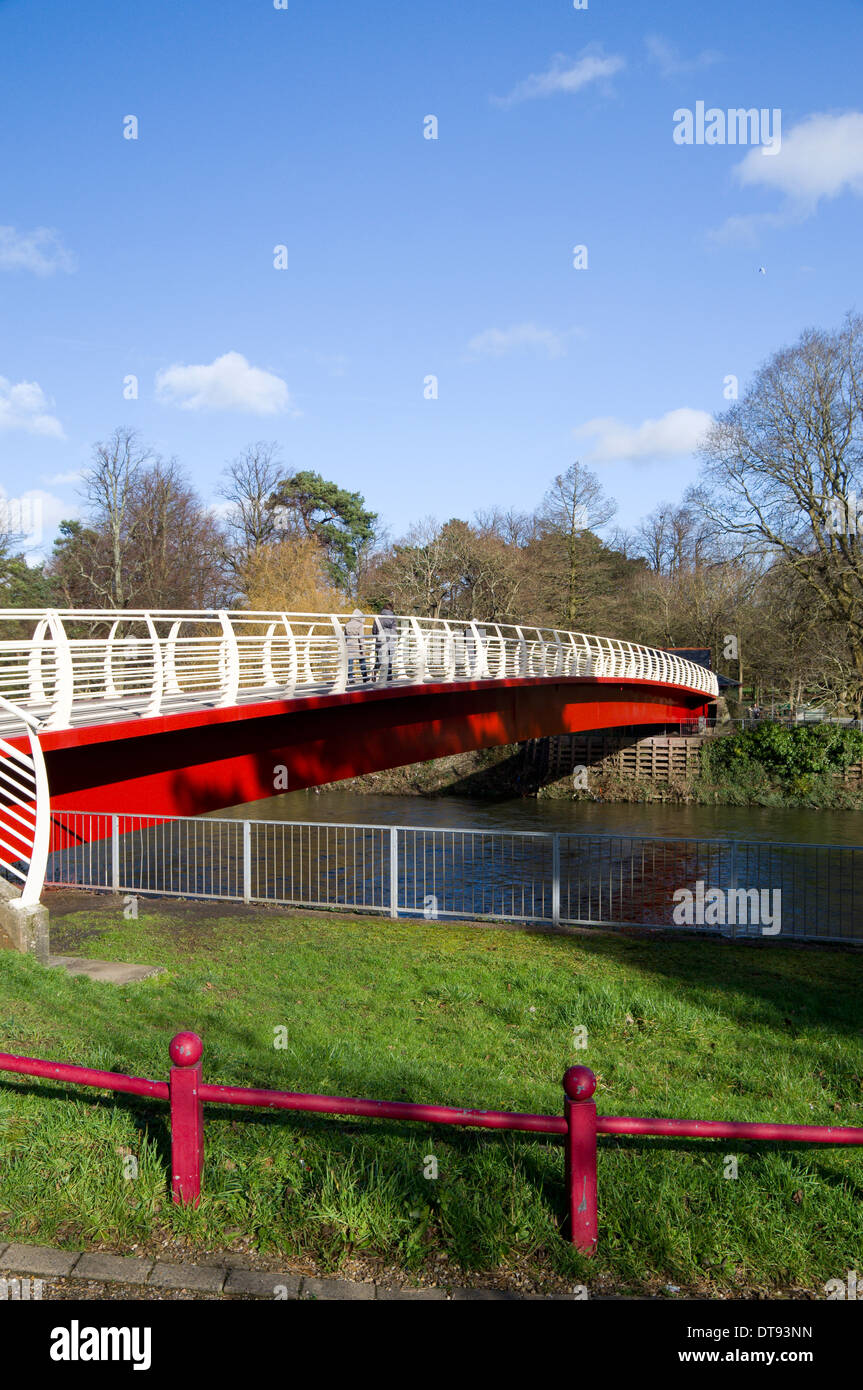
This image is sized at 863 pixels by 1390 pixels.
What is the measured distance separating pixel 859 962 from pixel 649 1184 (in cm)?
709

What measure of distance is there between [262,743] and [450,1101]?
8.23 m

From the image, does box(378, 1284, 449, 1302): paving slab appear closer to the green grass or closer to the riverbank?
the green grass

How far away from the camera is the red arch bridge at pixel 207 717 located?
9773 millimetres

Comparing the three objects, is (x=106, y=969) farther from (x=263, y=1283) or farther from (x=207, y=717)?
(x=263, y=1283)

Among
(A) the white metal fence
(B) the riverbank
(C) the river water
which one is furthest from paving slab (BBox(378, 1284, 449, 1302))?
(B) the riverbank

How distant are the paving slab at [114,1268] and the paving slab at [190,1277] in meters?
0.05

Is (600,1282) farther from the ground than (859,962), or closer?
farther from the ground

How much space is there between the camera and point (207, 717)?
11.7 metres

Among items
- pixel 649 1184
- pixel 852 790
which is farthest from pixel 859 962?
pixel 852 790

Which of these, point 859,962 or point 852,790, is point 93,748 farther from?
point 852,790

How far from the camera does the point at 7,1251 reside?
403cm
